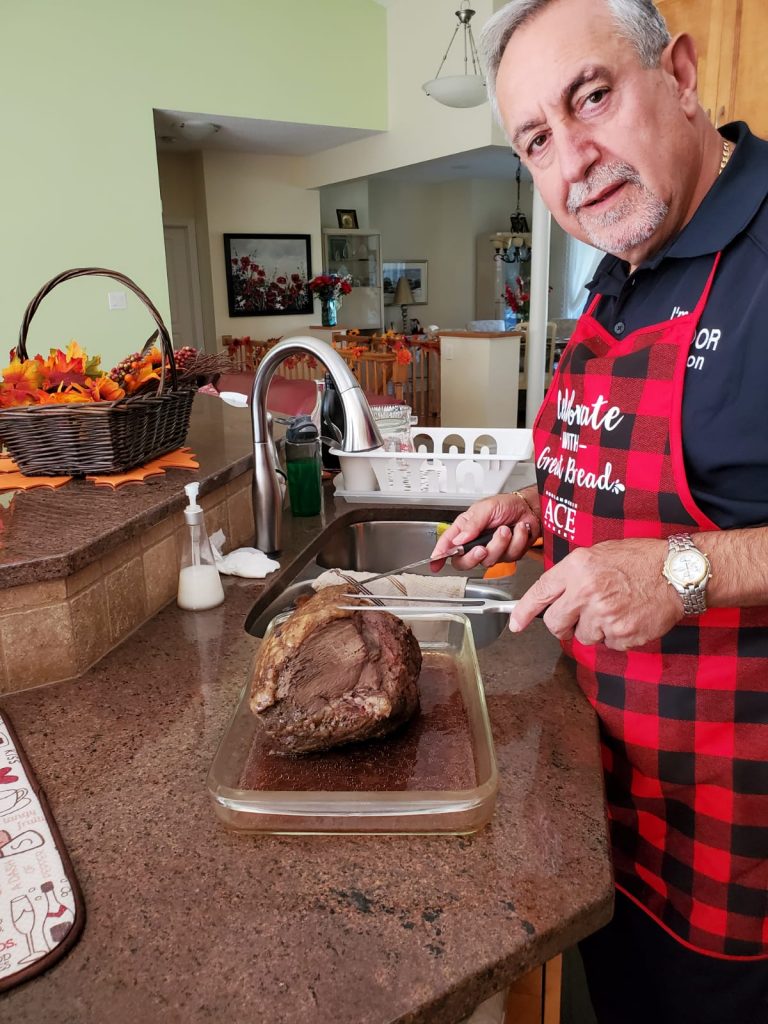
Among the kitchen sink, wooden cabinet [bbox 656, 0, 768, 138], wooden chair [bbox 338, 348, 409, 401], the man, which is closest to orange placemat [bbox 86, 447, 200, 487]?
the kitchen sink

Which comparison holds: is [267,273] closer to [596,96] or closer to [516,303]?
[516,303]

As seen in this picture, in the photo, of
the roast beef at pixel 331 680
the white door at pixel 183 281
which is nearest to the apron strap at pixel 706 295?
the roast beef at pixel 331 680

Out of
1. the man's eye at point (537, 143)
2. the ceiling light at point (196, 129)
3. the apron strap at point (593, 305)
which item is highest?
the ceiling light at point (196, 129)

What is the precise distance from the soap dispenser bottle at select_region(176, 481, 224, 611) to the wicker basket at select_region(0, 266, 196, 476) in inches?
8.1

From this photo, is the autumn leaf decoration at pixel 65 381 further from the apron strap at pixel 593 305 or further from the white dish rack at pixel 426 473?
the apron strap at pixel 593 305

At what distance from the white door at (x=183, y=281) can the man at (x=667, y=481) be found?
7.22 meters

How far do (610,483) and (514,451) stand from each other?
1046 mm

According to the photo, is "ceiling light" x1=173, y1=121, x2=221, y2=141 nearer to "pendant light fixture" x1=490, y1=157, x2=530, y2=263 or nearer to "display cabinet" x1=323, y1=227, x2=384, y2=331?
"display cabinet" x1=323, y1=227, x2=384, y2=331

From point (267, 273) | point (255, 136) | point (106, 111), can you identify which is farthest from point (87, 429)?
point (267, 273)

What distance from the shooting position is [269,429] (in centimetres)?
145

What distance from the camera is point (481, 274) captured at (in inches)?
383

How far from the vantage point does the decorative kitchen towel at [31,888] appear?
59cm

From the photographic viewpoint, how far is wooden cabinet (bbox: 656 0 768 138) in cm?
271

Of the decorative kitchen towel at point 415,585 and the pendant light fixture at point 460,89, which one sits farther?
the pendant light fixture at point 460,89
